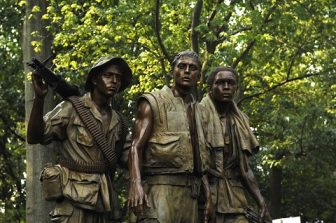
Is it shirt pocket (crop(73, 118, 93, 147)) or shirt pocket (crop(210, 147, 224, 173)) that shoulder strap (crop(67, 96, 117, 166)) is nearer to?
shirt pocket (crop(73, 118, 93, 147))

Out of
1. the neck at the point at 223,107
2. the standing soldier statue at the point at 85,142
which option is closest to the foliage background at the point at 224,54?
the neck at the point at 223,107

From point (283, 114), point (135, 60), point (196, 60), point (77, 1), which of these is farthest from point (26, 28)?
point (196, 60)

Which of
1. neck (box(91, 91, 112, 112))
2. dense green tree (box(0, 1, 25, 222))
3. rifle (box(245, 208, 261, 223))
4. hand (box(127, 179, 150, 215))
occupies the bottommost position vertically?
rifle (box(245, 208, 261, 223))

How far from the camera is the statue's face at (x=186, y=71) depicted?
820 cm

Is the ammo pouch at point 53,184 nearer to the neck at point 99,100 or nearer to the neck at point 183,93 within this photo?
the neck at point 99,100

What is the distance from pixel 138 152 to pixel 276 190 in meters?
22.6

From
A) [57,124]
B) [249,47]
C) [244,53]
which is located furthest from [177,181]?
[249,47]

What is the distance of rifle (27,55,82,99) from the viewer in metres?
7.61

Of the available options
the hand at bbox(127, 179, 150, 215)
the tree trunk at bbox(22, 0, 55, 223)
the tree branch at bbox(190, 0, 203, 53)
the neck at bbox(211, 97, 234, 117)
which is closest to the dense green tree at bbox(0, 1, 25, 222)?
the tree trunk at bbox(22, 0, 55, 223)

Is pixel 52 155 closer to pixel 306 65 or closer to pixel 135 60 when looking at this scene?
pixel 135 60

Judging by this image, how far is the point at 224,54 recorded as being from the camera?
61.9 feet

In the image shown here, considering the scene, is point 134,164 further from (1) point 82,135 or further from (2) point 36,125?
(2) point 36,125

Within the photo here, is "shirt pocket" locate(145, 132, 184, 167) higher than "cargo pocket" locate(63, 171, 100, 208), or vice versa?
"shirt pocket" locate(145, 132, 184, 167)

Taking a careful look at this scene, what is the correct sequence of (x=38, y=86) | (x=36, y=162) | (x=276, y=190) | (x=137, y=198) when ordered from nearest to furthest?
(x=137, y=198), (x=38, y=86), (x=36, y=162), (x=276, y=190)
